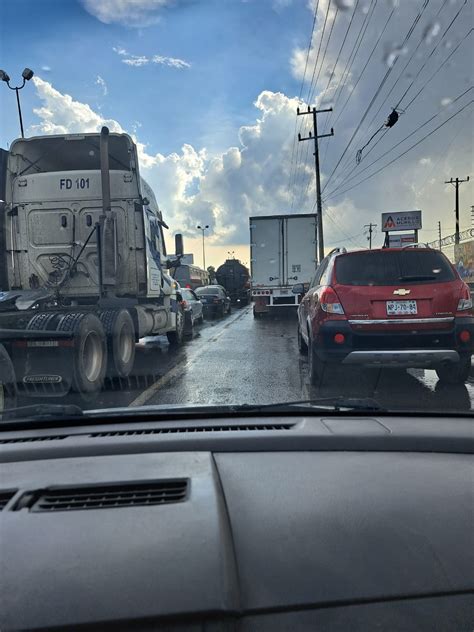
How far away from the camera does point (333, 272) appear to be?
251 inches

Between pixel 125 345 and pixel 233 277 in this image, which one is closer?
pixel 125 345

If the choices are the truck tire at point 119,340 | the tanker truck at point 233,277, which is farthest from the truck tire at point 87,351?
the tanker truck at point 233,277

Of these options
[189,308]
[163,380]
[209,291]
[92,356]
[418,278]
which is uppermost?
[418,278]

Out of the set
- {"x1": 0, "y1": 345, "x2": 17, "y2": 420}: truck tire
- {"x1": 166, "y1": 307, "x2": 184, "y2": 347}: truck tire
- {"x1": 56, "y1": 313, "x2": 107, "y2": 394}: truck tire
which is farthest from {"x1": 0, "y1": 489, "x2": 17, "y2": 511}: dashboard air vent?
{"x1": 166, "y1": 307, "x2": 184, "y2": 347}: truck tire

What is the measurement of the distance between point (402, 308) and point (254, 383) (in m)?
2.39

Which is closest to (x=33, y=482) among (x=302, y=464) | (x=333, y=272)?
(x=302, y=464)

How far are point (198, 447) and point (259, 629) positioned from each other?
1.25 meters

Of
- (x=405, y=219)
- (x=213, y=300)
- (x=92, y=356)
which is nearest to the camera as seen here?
(x=92, y=356)

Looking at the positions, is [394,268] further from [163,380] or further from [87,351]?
[87,351]

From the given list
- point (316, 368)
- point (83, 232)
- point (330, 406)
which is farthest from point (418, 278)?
point (83, 232)

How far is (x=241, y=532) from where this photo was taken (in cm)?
176

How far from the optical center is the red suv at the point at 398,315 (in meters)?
5.90

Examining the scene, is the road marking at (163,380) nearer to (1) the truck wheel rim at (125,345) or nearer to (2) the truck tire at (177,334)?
(1) the truck wheel rim at (125,345)

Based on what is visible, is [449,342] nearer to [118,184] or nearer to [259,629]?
[259,629]
